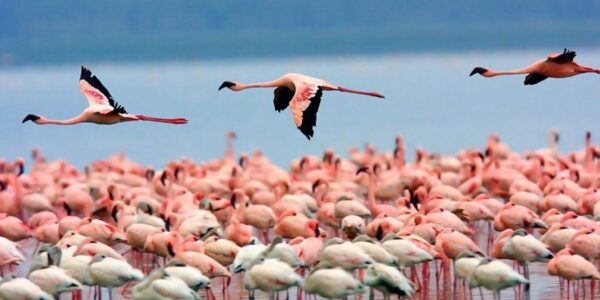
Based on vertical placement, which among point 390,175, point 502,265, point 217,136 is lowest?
point 502,265

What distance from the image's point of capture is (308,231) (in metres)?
11.7

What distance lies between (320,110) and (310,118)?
33.3 m

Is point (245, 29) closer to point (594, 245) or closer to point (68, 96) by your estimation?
point (68, 96)

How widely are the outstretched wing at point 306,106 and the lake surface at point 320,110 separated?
43.4 ft

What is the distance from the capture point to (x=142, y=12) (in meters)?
67.1

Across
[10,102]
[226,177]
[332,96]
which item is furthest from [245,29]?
[226,177]

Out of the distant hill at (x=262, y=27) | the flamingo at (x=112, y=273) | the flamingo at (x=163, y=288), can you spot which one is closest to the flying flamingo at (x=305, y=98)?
the flamingo at (x=112, y=273)

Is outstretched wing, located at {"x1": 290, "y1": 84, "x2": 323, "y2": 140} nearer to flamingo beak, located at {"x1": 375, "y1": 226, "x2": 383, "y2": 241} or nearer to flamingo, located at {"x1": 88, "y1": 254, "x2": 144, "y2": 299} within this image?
flamingo beak, located at {"x1": 375, "y1": 226, "x2": 383, "y2": 241}

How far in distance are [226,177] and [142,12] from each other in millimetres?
51513

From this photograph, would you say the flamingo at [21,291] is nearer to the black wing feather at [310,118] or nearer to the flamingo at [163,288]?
the flamingo at [163,288]

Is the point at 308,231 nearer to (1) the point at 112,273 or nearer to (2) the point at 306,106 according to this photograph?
(2) the point at 306,106

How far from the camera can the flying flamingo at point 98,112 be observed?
464 inches

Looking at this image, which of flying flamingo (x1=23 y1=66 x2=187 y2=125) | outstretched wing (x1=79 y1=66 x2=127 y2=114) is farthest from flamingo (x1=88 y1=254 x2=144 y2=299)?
outstretched wing (x1=79 y1=66 x2=127 y2=114)

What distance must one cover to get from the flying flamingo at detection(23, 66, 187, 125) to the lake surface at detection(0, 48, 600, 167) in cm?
1169
